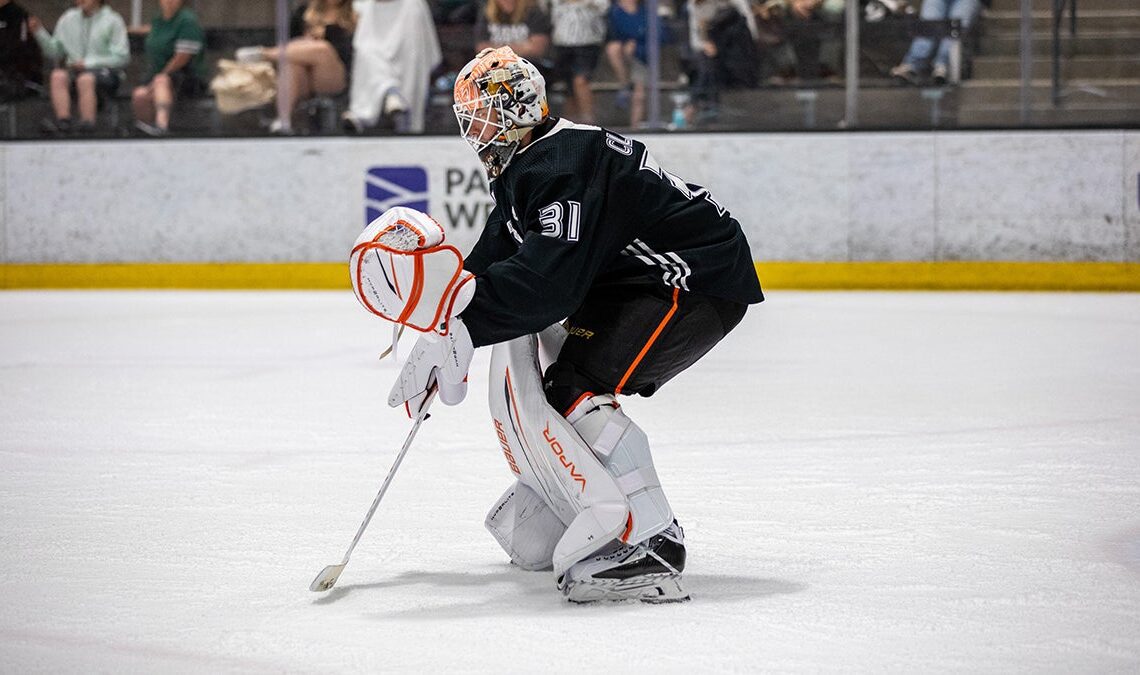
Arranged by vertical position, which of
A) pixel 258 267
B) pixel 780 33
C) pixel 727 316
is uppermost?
pixel 780 33

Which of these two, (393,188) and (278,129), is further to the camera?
(278,129)

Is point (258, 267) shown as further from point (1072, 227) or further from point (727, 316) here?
point (727, 316)

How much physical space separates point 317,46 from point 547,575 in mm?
6658

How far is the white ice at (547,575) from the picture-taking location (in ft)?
7.14

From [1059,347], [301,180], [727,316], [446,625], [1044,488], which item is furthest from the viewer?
[301,180]

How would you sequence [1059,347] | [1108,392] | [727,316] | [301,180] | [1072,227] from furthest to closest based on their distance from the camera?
[301,180] < [1072,227] < [1059,347] < [1108,392] < [727,316]

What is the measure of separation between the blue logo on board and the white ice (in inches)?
109

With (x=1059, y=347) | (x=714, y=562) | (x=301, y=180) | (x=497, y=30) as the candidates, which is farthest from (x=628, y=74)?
(x=714, y=562)

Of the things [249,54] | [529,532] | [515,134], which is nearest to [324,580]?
[529,532]

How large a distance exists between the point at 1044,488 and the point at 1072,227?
5.22 m

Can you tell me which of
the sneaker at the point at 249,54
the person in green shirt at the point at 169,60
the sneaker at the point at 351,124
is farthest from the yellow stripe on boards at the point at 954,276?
the person in green shirt at the point at 169,60

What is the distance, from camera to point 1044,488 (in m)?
3.30

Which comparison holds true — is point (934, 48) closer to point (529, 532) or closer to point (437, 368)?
point (529, 532)

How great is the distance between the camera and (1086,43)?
323 inches
